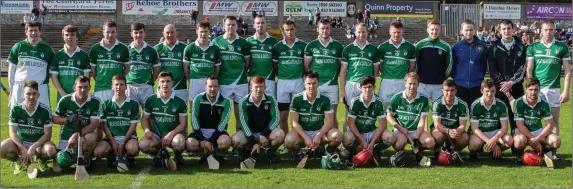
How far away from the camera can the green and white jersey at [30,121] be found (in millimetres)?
5949

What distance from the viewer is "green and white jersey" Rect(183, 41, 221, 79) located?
23.2 feet

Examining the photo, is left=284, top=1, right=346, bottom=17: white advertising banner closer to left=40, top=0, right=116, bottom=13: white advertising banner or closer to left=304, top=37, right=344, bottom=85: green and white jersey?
left=40, top=0, right=116, bottom=13: white advertising banner

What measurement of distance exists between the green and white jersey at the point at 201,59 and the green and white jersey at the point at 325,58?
1.10m

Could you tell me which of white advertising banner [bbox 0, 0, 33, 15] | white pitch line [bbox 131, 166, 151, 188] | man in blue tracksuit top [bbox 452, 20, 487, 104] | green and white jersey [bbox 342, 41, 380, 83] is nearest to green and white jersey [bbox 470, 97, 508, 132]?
man in blue tracksuit top [bbox 452, 20, 487, 104]

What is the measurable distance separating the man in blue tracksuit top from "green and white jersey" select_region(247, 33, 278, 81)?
2.22 meters

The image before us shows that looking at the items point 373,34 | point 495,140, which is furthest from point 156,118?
point 373,34

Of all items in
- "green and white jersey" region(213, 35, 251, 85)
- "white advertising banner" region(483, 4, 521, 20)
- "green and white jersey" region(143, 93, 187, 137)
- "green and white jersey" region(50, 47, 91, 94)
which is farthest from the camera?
"white advertising banner" region(483, 4, 521, 20)

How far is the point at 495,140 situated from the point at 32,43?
524 cm

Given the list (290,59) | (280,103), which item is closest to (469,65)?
(290,59)

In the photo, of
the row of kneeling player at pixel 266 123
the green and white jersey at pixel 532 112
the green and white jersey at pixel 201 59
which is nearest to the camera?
the row of kneeling player at pixel 266 123

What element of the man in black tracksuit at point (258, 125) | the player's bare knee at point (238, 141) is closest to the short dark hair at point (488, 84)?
the man in black tracksuit at point (258, 125)

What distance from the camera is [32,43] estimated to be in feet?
22.4

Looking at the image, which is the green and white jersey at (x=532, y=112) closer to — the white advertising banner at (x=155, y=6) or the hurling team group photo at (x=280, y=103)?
the hurling team group photo at (x=280, y=103)

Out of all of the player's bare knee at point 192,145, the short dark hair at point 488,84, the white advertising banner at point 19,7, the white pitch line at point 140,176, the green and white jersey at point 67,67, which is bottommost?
the white pitch line at point 140,176
